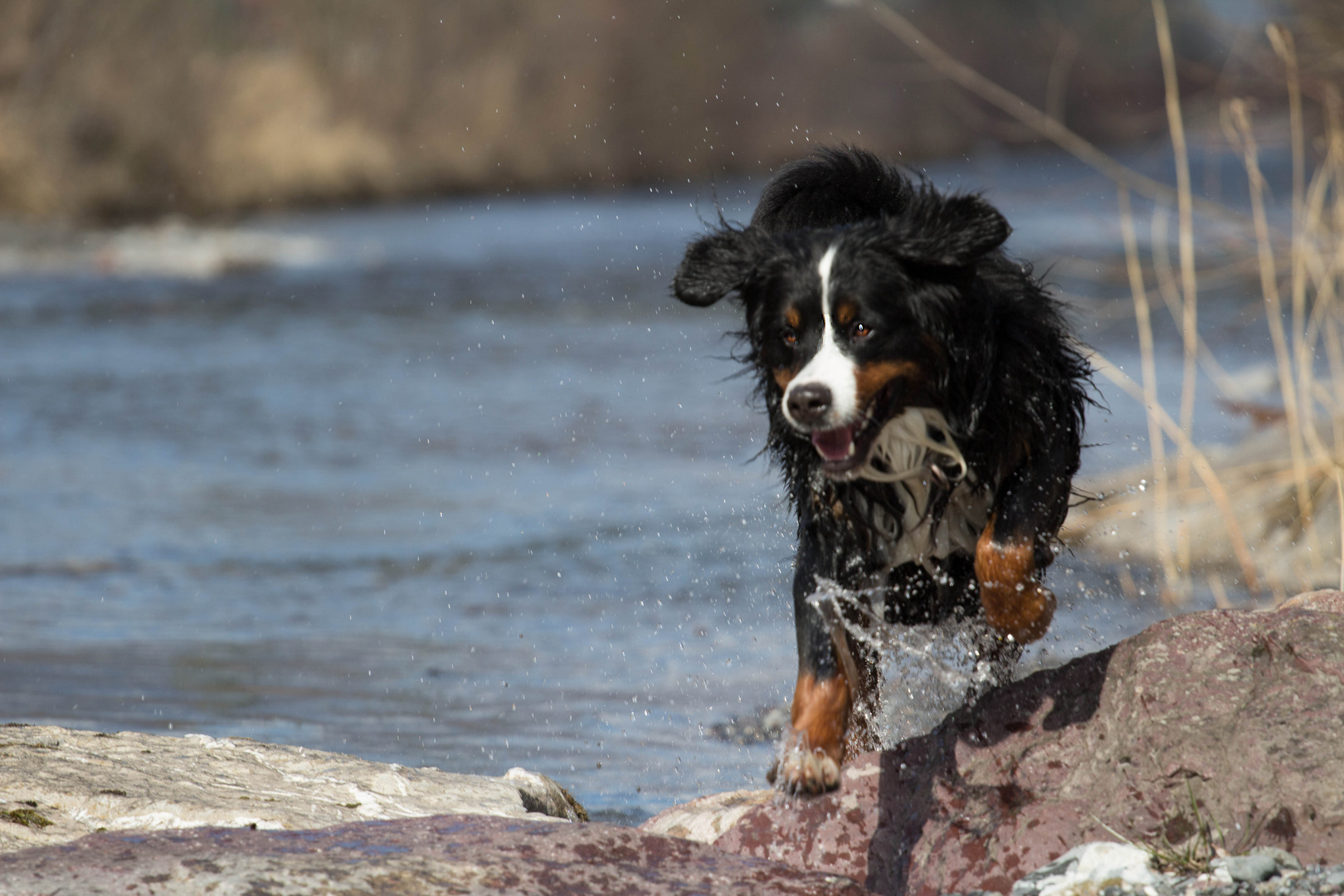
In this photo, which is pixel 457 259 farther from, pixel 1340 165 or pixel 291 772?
pixel 291 772

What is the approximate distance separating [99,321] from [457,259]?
240 inches

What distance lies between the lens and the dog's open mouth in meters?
2.89

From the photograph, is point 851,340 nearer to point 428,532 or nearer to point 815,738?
point 815,738

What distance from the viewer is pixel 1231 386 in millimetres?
5539

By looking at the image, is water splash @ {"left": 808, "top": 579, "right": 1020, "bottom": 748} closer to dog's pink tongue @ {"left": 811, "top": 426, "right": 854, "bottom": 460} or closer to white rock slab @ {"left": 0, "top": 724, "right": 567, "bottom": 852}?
dog's pink tongue @ {"left": 811, "top": 426, "right": 854, "bottom": 460}

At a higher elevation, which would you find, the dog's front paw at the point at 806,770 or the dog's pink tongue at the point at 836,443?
the dog's pink tongue at the point at 836,443

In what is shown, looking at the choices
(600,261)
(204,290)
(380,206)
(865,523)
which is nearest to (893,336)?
(865,523)

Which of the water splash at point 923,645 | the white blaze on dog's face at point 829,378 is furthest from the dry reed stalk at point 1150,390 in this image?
the white blaze on dog's face at point 829,378

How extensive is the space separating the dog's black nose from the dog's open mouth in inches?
4.0

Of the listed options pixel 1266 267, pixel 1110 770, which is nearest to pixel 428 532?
pixel 1266 267

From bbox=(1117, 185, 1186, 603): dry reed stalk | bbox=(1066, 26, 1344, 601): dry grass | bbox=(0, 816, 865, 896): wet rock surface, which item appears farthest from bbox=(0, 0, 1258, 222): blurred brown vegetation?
bbox=(0, 816, 865, 896): wet rock surface

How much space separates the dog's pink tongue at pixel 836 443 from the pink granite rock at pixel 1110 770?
0.61 meters

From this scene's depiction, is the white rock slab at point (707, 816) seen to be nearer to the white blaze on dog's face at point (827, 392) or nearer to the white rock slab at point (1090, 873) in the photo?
the white rock slab at point (1090, 873)

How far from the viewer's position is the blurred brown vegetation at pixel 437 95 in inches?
872
